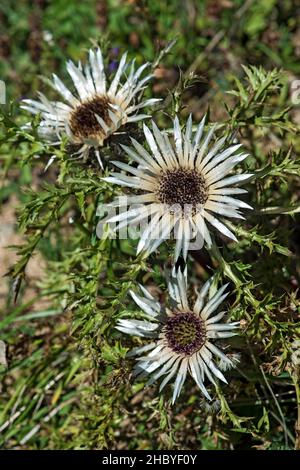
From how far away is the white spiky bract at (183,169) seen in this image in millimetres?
1645

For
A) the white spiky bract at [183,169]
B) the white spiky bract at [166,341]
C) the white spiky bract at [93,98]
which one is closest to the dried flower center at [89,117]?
the white spiky bract at [93,98]

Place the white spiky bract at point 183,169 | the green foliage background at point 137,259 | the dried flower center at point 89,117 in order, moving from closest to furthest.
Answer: the white spiky bract at point 183,169 < the green foliage background at point 137,259 < the dried flower center at point 89,117

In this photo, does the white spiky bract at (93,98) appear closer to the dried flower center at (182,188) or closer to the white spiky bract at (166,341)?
the dried flower center at (182,188)

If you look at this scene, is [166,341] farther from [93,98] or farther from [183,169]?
[93,98]

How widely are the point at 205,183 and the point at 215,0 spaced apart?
5.93 ft

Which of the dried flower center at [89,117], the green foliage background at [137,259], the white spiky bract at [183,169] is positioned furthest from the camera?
the dried flower center at [89,117]

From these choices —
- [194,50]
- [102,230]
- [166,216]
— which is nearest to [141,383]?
[102,230]

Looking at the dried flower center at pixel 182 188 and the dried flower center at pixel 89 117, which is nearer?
the dried flower center at pixel 182 188

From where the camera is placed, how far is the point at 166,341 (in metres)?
1.78

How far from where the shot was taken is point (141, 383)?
204 cm

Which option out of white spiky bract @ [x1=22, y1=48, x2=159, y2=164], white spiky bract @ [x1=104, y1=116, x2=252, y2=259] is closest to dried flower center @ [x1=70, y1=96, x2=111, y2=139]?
white spiky bract @ [x1=22, y1=48, x2=159, y2=164]

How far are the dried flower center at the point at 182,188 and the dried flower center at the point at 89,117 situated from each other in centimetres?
29

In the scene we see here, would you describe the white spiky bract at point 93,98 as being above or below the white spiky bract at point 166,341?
above

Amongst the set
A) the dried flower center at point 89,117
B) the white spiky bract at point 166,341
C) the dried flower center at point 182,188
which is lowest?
the white spiky bract at point 166,341
